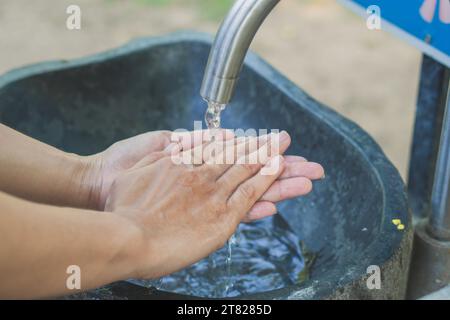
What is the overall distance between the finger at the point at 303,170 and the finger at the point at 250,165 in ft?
0.12

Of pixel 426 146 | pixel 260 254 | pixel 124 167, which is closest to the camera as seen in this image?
pixel 124 167

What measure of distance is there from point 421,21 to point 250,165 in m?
0.33

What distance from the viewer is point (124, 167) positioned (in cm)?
129

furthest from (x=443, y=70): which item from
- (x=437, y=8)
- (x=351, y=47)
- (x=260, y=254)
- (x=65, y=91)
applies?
(x=351, y=47)

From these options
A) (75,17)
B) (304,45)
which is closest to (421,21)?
(75,17)

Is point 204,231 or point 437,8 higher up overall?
point 437,8

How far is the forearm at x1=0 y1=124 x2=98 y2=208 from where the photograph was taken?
1.23 metres

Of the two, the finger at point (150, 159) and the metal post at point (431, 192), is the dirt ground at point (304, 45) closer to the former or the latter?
the metal post at point (431, 192)

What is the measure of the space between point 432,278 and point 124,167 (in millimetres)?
535

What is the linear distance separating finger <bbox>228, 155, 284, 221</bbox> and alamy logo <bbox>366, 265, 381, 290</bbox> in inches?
8.3

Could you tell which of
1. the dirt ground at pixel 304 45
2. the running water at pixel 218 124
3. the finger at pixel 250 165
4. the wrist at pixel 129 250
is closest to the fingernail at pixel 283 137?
the finger at pixel 250 165

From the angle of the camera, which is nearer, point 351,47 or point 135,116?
point 135,116

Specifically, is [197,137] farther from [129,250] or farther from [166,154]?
[129,250]
